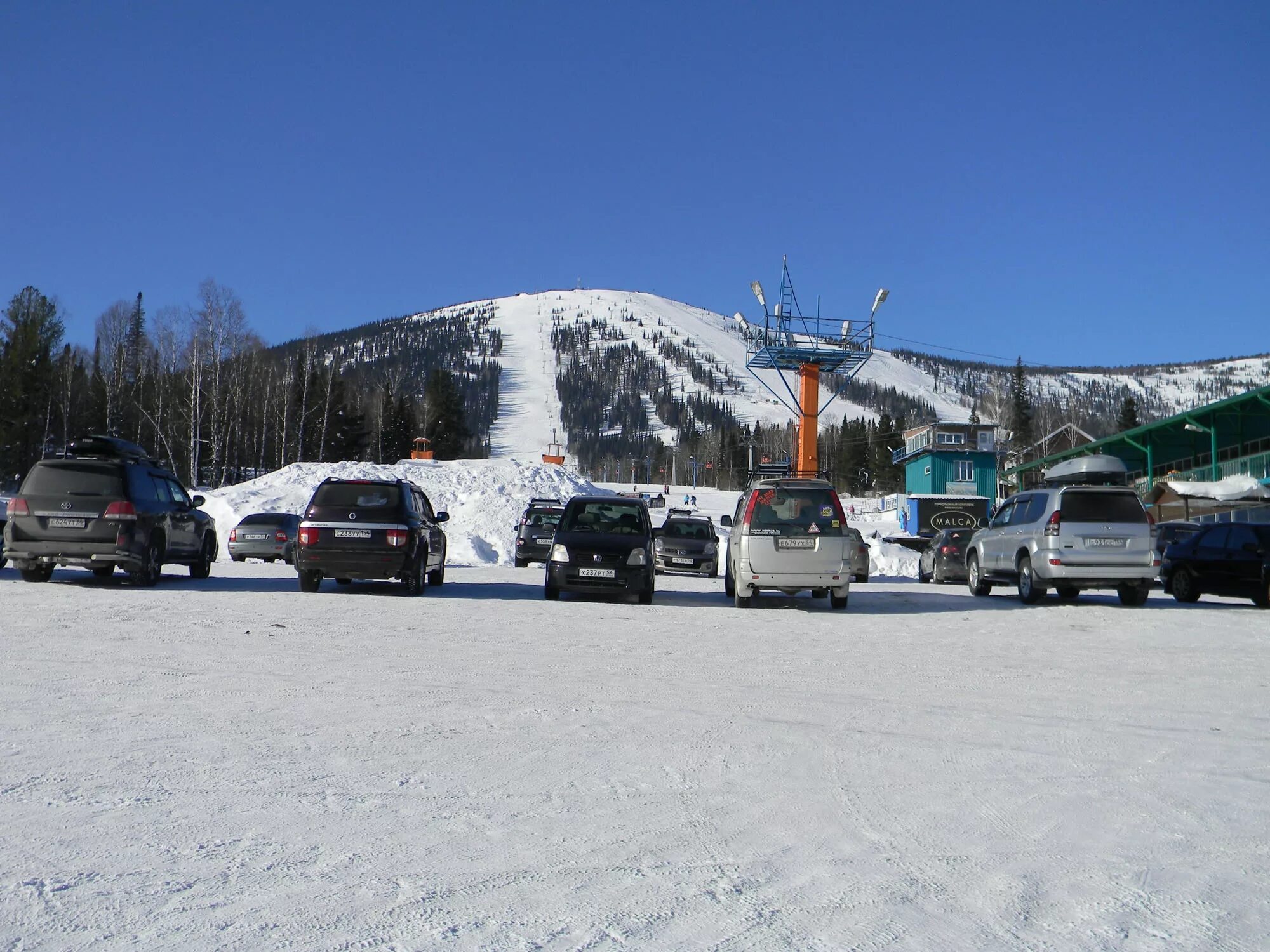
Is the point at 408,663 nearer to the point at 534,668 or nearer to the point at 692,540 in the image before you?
the point at 534,668

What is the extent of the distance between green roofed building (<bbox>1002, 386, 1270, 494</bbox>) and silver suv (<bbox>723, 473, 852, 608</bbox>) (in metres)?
30.3

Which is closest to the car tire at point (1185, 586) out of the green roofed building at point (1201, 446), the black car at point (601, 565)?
the black car at point (601, 565)

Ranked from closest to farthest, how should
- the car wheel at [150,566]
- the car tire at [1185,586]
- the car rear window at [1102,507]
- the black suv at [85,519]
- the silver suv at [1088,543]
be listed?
the black suv at [85,519]
the car wheel at [150,566]
the silver suv at [1088,543]
the car rear window at [1102,507]
the car tire at [1185,586]

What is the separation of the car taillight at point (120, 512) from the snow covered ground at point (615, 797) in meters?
4.73

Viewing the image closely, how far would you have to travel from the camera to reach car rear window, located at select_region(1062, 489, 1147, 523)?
15336mm

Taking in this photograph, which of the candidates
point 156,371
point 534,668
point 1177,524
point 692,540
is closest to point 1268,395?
point 1177,524

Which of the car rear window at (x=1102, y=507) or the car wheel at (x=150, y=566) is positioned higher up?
the car rear window at (x=1102, y=507)

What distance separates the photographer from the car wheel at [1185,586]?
1856cm

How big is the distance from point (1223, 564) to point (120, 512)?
17.8m

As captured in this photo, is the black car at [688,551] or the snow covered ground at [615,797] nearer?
the snow covered ground at [615,797]

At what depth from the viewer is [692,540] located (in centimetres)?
2525

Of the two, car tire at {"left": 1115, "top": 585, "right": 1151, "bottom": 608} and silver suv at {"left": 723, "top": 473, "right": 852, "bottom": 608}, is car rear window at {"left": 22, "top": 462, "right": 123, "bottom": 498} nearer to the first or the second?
silver suv at {"left": 723, "top": 473, "right": 852, "bottom": 608}

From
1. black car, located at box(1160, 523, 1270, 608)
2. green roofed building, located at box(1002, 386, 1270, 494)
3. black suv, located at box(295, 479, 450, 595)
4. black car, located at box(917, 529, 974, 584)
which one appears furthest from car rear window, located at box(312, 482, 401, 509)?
green roofed building, located at box(1002, 386, 1270, 494)

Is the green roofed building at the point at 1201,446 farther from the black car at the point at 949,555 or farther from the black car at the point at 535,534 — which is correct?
the black car at the point at 535,534
